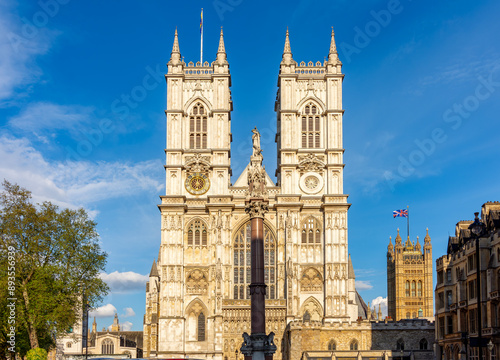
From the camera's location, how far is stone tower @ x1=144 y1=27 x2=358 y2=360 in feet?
230

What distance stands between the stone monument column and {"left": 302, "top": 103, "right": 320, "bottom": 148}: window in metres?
36.2

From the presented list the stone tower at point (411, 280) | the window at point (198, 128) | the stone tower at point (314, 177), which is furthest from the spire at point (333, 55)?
the stone tower at point (411, 280)

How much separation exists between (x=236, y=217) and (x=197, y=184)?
222 inches

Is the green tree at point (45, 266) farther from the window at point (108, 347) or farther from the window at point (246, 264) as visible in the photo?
the window at point (108, 347)

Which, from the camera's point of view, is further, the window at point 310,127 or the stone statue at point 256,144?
the window at point 310,127

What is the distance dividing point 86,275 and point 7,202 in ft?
25.3

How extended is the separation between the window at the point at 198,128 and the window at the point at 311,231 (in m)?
14.1

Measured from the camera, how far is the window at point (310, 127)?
75.8 metres

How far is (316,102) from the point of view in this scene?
76.4 metres

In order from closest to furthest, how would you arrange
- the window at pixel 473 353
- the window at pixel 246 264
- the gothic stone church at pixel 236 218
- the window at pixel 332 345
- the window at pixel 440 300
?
the window at pixel 473 353 → the window at pixel 440 300 → the window at pixel 332 345 → the gothic stone church at pixel 236 218 → the window at pixel 246 264

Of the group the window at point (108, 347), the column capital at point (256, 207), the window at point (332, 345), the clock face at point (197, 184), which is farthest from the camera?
the window at point (108, 347)

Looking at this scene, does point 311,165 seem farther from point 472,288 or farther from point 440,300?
point 472,288

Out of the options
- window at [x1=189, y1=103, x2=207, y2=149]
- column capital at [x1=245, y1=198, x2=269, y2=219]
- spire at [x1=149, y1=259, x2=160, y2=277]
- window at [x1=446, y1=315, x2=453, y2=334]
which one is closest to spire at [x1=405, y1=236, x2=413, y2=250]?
spire at [x1=149, y1=259, x2=160, y2=277]

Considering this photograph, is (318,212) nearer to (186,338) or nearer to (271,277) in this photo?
(271,277)
